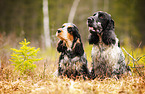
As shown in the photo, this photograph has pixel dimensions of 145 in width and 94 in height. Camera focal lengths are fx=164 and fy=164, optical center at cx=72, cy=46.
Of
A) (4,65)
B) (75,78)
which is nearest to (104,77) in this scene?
(75,78)

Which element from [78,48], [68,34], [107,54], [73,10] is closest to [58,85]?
[78,48]

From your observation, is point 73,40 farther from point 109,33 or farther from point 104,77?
point 104,77

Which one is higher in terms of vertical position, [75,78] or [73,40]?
[73,40]

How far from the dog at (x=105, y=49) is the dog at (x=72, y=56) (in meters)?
0.32

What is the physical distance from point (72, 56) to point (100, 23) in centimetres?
109

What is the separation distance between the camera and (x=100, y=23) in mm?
3939

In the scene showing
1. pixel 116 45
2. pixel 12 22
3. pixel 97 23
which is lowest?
pixel 116 45

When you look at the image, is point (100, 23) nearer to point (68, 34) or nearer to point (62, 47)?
point (68, 34)

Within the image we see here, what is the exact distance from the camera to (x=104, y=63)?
13.7 feet

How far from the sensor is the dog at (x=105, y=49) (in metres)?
3.99

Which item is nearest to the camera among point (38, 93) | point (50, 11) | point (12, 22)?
point (38, 93)

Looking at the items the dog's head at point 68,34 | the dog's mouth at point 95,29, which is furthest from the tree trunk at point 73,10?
the dog's mouth at point 95,29

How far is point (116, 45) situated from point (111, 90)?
125cm

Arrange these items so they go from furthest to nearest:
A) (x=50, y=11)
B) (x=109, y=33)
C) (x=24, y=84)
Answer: (x=50, y=11), (x=109, y=33), (x=24, y=84)
